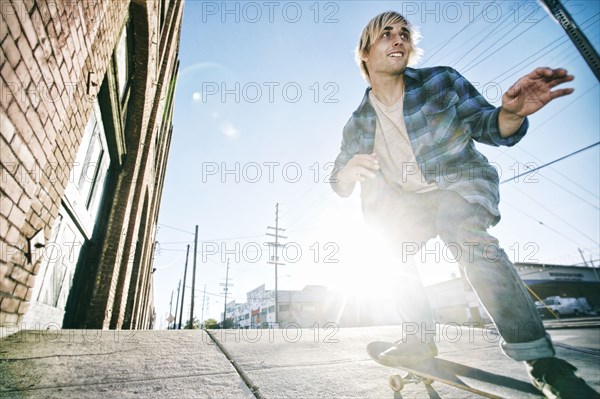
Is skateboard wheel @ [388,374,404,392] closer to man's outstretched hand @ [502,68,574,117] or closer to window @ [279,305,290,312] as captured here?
man's outstretched hand @ [502,68,574,117]

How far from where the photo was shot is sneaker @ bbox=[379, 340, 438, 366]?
1.54 m

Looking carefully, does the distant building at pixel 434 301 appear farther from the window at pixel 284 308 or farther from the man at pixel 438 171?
the man at pixel 438 171

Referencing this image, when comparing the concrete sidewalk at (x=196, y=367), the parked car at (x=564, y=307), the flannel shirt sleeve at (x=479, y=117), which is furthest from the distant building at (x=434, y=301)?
the flannel shirt sleeve at (x=479, y=117)

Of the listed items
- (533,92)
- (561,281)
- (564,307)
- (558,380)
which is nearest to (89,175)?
(533,92)

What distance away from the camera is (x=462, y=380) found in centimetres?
139

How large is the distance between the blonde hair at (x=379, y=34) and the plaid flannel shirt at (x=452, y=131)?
0.31m

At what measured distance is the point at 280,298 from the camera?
4366 cm

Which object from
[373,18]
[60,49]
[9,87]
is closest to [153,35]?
[60,49]

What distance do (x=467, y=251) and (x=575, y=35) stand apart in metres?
6.44

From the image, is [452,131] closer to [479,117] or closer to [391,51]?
[479,117]

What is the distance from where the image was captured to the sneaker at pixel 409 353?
5.05 feet

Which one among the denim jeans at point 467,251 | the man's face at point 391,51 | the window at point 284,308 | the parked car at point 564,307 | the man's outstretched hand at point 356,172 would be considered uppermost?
the man's face at point 391,51

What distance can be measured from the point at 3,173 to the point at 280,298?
44772 mm

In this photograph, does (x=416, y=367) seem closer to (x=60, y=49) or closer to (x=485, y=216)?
(x=485, y=216)
